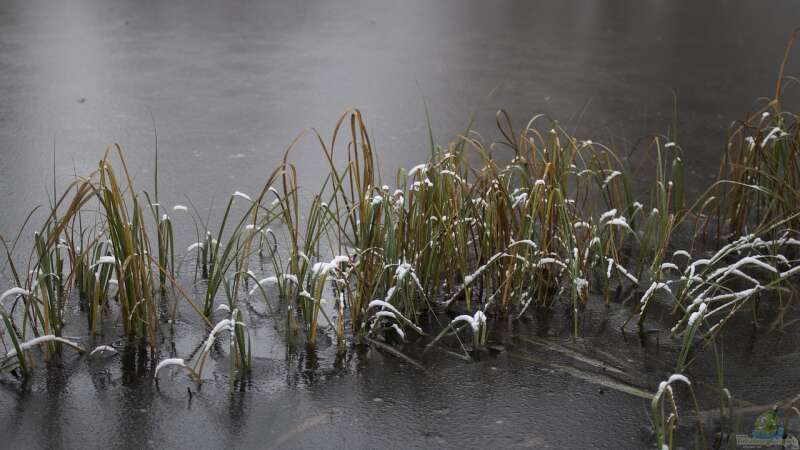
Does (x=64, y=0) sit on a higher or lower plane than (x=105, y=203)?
higher

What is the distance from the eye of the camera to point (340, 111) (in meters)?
6.78

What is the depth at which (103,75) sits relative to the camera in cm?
773

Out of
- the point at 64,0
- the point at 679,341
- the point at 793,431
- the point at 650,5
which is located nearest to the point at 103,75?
the point at 64,0

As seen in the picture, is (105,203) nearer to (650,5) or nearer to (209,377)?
(209,377)

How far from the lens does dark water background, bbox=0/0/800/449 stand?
112 inches

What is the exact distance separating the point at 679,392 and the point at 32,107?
17.1 ft
